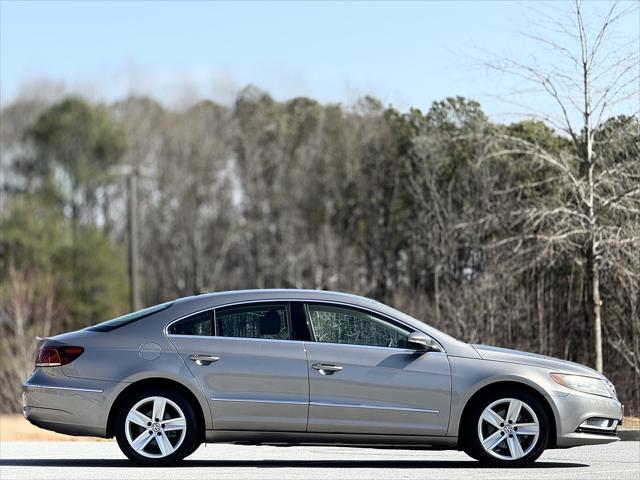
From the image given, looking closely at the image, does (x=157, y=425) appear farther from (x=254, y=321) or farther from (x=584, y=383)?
(x=584, y=383)

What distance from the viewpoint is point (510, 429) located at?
10.1 metres

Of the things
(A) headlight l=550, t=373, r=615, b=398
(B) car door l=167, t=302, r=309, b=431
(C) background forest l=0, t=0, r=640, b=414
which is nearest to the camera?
(B) car door l=167, t=302, r=309, b=431

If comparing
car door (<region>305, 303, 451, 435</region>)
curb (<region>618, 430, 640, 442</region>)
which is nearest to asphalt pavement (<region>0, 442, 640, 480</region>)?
car door (<region>305, 303, 451, 435</region>)

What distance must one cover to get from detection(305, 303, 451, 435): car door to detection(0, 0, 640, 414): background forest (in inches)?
456

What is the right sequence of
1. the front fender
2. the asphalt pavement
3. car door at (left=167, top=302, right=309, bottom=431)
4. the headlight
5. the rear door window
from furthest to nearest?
the headlight
the rear door window
the front fender
car door at (left=167, top=302, right=309, bottom=431)
the asphalt pavement

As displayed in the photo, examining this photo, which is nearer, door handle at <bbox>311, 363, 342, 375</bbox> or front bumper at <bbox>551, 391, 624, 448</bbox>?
door handle at <bbox>311, 363, 342, 375</bbox>

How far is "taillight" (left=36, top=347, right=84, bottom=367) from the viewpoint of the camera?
33.0 feet

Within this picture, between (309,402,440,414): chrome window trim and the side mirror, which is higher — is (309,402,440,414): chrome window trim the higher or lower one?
the lower one

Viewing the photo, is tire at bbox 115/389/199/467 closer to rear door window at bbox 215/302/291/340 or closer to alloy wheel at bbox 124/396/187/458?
alloy wheel at bbox 124/396/187/458

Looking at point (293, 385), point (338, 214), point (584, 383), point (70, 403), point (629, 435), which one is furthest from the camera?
point (338, 214)

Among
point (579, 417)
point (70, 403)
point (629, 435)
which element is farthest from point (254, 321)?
point (629, 435)

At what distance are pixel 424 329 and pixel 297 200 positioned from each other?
49520mm

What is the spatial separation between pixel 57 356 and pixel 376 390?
2761mm

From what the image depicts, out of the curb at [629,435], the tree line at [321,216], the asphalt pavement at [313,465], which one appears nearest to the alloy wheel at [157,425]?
the asphalt pavement at [313,465]
